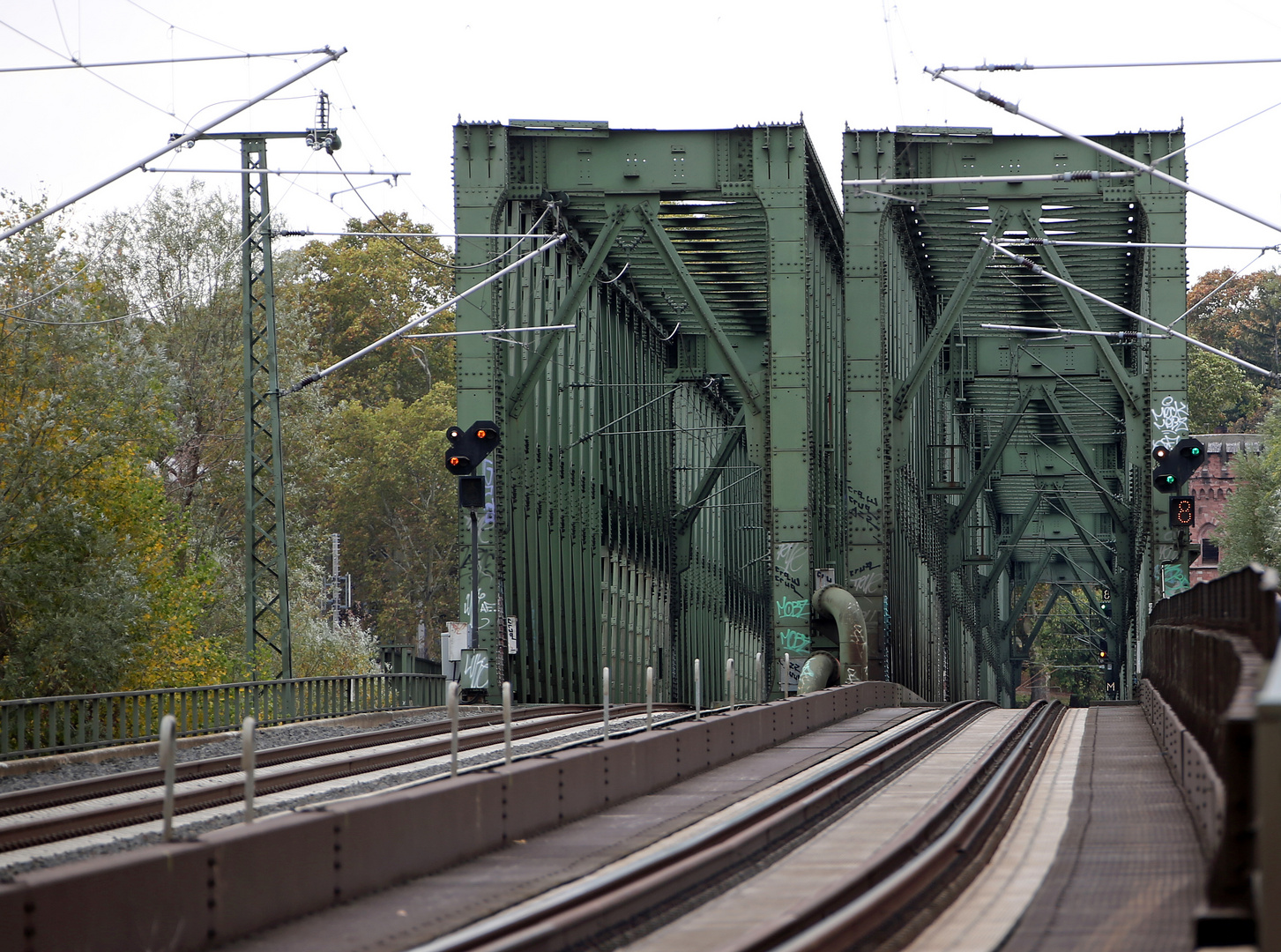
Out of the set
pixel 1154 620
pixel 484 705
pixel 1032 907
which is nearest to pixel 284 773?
pixel 1032 907

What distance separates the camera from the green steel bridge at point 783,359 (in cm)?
3353

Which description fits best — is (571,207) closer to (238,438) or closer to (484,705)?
(484,705)

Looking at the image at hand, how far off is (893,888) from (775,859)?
2.67 metres

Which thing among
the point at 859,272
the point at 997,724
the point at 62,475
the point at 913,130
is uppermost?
the point at 913,130

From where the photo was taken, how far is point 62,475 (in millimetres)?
38156

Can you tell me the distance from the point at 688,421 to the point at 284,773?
4393cm

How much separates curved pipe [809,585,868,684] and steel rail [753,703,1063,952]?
54.6 ft

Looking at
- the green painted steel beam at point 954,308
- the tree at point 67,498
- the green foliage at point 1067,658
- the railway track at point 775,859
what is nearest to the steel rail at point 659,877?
the railway track at point 775,859

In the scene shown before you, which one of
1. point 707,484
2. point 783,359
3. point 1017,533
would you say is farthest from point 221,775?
point 1017,533

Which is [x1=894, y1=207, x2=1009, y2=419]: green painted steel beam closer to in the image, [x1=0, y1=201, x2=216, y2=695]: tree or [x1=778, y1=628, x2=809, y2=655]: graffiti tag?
[x1=778, y1=628, x2=809, y2=655]: graffiti tag

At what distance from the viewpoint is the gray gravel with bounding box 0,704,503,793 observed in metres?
19.5

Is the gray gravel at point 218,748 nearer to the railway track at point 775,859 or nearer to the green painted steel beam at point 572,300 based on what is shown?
the green painted steel beam at point 572,300

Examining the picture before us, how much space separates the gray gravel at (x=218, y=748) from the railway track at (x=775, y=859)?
8502 millimetres

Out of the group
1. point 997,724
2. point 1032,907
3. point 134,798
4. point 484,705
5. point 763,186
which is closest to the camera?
point 1032,907
